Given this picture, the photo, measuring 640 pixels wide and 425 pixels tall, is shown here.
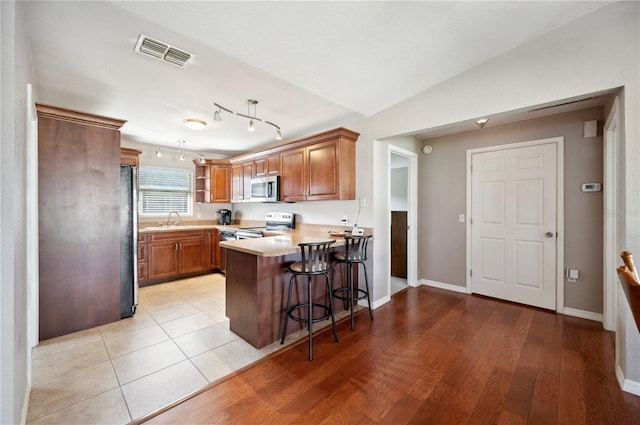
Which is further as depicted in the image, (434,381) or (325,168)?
(325,168)

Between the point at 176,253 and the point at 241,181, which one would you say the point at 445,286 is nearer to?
the point at 241,181

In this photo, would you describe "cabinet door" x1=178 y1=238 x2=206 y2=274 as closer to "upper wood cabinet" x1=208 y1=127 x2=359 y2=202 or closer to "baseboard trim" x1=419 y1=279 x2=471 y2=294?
"upper wood cabinet" x1=208 y1=127 x2=359 y2=202

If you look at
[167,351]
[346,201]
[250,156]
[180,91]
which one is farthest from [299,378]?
[250,156]

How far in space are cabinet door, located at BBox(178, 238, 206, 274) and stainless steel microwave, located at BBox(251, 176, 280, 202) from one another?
1.29m

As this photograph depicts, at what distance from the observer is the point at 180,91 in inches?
107

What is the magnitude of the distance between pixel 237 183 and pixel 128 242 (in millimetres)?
2421

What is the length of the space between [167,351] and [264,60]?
264 centimetres

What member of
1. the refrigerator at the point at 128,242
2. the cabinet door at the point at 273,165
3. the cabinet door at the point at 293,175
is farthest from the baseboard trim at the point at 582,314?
the refrigerator at the point at 128,242

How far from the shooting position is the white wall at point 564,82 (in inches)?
71.1

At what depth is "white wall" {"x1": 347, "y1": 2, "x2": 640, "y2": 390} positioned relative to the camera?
181cm

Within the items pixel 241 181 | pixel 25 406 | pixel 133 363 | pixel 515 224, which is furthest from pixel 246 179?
pixel 515 224

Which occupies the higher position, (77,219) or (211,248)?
(77,219)

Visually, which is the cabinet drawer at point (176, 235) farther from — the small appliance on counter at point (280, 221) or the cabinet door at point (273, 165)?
the cabinet door at point (273, 165)

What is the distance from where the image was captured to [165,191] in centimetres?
505
